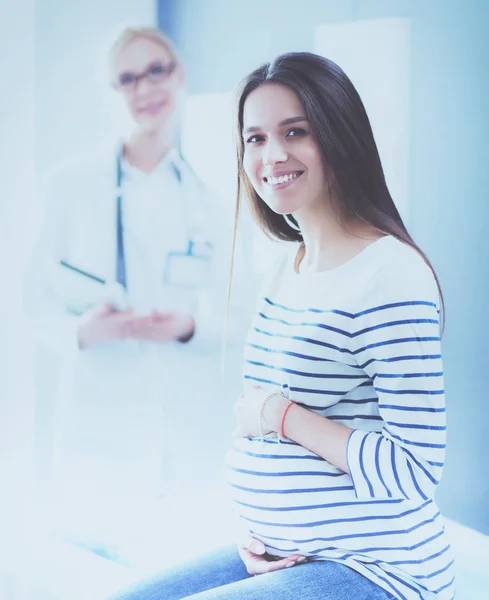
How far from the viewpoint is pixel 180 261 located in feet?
6.57

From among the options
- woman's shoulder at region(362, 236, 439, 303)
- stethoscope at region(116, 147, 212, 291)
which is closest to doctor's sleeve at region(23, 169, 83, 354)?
stethoscope at region(116, 147, 212, 291)

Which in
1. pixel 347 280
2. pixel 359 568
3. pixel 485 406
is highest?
pixel 347 280

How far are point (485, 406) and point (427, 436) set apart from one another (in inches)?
21.9

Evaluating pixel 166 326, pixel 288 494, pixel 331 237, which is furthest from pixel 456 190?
pixel 166 326

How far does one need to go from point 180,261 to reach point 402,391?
1102mm

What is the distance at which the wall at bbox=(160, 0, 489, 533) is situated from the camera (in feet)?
4.81

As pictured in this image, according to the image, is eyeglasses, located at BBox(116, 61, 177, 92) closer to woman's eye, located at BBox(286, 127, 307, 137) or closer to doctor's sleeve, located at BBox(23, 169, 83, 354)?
doctor's sleeve, located at BBox(23, 169, 83, 354)

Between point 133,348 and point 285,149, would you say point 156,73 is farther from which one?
point 285,149

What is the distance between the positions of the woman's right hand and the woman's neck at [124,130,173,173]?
1.19 meters

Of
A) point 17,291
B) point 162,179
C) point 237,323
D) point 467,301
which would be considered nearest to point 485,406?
point 467,301

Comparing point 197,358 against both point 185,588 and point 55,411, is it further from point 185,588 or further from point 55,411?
point 185,588

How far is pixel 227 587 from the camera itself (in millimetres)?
1097

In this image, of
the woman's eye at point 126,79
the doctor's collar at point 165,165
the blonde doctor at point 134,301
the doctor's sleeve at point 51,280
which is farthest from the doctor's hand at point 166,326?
the woman's eye at point 126,79

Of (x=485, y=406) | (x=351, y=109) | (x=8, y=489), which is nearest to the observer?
(x=351, y=109)
